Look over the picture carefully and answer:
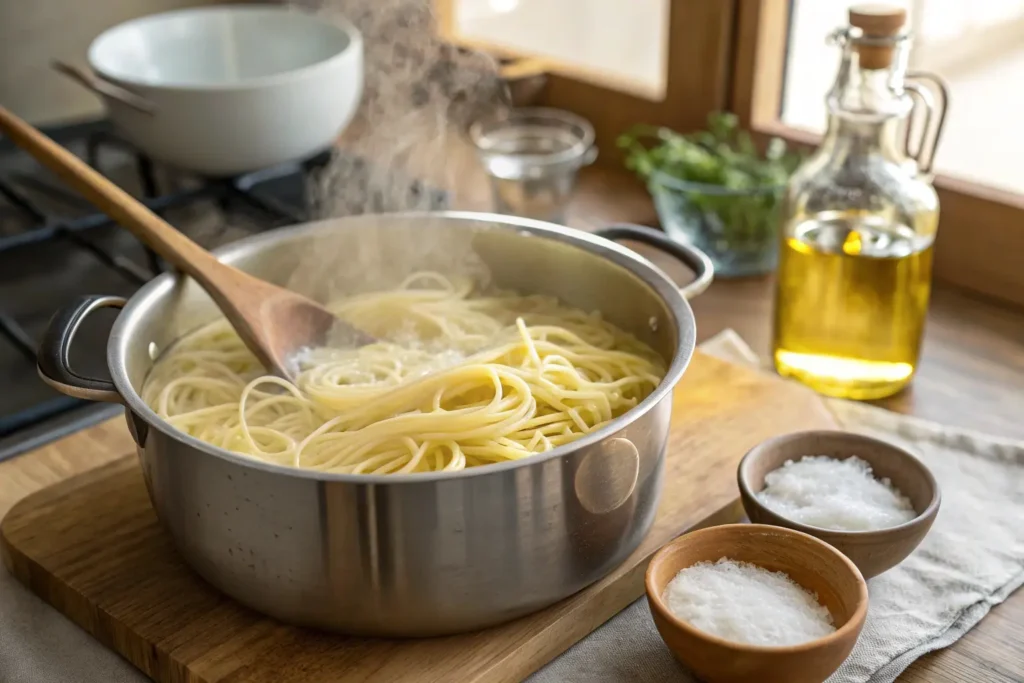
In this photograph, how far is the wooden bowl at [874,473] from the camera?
3.06ft

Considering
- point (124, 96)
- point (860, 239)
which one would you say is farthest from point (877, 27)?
point (124, 96)

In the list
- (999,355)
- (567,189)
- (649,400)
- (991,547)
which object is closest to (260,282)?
(649,400)

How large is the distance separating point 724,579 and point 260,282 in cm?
55

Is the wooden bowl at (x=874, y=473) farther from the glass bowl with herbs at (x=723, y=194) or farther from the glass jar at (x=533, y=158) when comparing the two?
the glass jar at (x=533, y=158)

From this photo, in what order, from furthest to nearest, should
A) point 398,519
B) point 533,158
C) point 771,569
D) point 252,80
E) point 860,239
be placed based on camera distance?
Result: point 533,158 < point 252,80 < point 860,239 < point 771,569 < point 398,519

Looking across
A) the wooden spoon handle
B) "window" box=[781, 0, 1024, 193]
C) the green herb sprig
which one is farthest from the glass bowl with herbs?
the wooden spoon handle

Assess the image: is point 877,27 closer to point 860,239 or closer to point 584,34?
point 860,239

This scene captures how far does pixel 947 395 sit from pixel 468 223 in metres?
0.58

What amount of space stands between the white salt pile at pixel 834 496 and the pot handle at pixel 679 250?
0.19 m

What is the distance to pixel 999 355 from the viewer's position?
4.45 feet

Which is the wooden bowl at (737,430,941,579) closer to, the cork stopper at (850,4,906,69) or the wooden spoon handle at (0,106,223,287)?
the cork stopper at (850,4,906,69)

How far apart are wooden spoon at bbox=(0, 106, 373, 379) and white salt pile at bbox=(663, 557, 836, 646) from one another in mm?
475

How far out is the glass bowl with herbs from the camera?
57.9 inches

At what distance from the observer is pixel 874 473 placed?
1.04 meters
